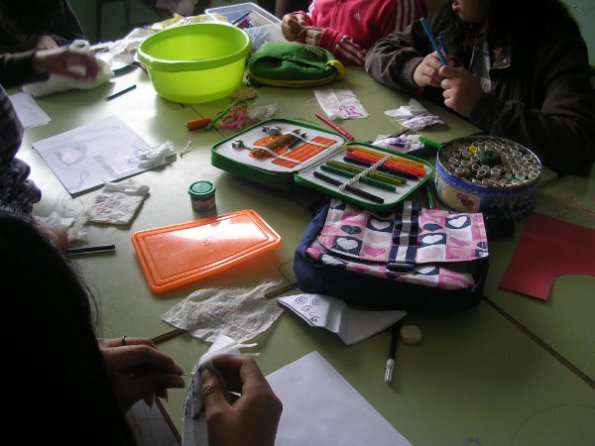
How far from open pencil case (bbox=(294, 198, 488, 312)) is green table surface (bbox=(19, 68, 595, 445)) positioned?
5 cm

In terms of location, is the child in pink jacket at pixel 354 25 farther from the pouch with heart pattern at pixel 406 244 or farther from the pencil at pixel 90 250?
the pencil at pixel 90 250

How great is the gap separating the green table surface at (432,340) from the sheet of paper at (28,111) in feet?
0.78

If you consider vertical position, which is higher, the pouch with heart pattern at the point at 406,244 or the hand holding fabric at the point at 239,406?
the pouch with heart pattern at the point at 406,244

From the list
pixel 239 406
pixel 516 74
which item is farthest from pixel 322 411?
pixel 516 74

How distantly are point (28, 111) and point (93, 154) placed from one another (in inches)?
12.6

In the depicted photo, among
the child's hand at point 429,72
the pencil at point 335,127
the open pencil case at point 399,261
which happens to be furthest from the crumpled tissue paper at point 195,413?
the child's hand at point 429,72

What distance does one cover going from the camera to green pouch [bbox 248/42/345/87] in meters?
1.46

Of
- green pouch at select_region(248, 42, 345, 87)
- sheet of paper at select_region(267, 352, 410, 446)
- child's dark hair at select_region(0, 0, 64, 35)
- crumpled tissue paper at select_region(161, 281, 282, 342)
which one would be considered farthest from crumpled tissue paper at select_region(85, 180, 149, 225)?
child's dark hair at select_region(0, 0, 64, 35)

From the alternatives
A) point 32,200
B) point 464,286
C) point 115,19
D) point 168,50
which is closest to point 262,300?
point 464,286

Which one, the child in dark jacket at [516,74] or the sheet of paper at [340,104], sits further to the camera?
the sheet of paper at [340,104]

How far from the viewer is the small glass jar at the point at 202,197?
97 cm

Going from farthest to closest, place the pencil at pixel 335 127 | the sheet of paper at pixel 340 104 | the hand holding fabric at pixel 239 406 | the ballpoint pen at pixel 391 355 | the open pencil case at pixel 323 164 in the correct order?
the sheet of paper at pixel 340 104 → the pencil at pixel 335 127 → the open pencil case at pixel 323 164 → the ballpoint pen at pixel 391 355 → the hand holding fabric at pixel 239 406

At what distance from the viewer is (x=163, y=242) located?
91 centimetres

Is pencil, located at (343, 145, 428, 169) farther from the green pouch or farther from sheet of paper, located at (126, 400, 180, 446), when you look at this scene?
sheet of paper, located at (126, 400, 180, 446)
